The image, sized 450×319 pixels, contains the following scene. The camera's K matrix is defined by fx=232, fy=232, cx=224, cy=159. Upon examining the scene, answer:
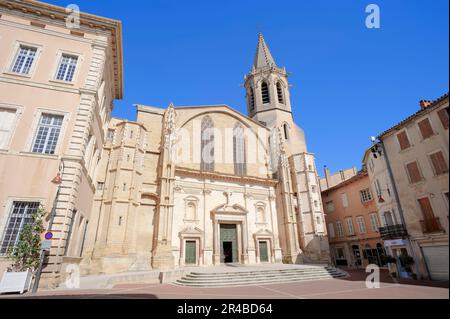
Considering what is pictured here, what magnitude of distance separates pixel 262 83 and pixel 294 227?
2473 cm

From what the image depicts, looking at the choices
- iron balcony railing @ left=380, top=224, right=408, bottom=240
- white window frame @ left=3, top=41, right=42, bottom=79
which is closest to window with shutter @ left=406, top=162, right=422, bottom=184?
iron balcony railing @ left=380, top=224, right=408, bottom=240

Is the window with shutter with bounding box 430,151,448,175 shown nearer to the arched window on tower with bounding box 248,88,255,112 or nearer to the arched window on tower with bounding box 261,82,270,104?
the arched window on tower with bounding box 261,82,270,104

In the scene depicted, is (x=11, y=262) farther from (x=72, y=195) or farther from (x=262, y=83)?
(x=262, y=83)

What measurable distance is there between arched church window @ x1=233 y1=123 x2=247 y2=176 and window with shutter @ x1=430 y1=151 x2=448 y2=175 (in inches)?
985

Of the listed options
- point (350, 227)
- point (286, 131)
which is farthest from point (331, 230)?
point (286, 131)

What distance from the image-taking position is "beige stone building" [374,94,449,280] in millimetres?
1453

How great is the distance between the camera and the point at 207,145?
2727 cm

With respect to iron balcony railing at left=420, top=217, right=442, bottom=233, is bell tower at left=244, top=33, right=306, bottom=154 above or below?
above

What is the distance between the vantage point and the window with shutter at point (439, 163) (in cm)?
142

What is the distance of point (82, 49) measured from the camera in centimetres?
1394

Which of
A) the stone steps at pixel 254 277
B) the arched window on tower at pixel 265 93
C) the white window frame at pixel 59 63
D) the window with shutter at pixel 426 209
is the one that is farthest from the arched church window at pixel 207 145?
the window with shutter at pixel 426 209

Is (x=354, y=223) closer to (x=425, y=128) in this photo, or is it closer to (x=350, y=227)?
(x=350, y=227)

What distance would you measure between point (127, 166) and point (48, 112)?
29.1ft

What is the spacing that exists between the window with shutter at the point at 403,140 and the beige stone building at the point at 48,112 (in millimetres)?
11984
